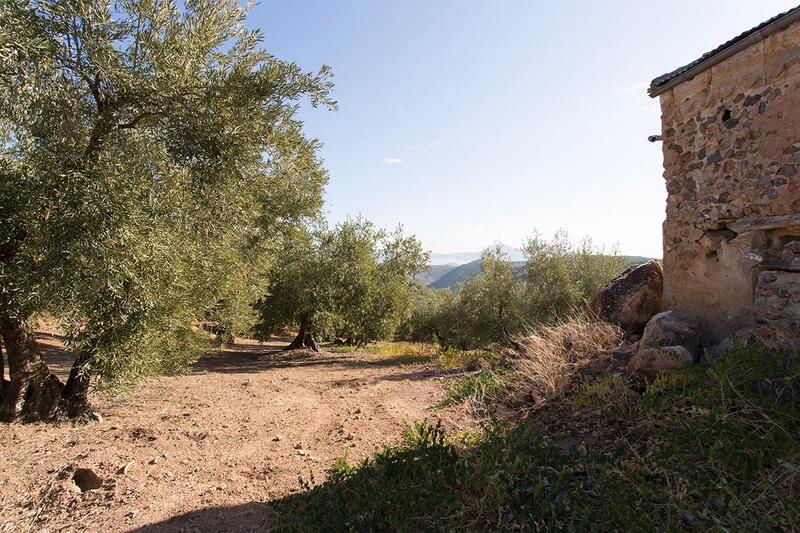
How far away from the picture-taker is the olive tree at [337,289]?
17.0 m

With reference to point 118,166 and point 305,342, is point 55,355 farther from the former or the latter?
point 118,166

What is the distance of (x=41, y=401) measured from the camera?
22.8ft

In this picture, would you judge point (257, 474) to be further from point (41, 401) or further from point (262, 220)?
point (262, 220)

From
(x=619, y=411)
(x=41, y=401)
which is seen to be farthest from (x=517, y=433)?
(x=41, y=401)

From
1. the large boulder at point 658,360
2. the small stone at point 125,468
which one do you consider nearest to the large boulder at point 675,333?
the large boulder at point 658,360

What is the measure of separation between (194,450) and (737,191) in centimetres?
791

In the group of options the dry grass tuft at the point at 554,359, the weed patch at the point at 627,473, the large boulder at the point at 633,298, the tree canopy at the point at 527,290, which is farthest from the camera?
the tree canopy at the point at 527,290

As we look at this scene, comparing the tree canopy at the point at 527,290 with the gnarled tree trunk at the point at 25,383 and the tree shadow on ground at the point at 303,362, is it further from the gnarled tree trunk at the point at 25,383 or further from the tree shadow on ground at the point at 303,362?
the gnarled tree trunk at the point at 25,383

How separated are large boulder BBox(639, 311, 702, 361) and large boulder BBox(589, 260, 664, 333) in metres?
1.28

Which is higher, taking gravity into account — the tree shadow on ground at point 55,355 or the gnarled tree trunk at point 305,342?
the tree shadow on ground at point 55,355

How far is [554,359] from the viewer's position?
6.87 metres

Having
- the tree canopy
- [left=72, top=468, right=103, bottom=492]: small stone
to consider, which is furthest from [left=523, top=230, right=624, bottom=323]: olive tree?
[left=72, top=468, right=103, bottom=492]: small stone

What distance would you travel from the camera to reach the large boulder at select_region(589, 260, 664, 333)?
7574 millimetres

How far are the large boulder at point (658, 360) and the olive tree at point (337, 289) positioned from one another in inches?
479
